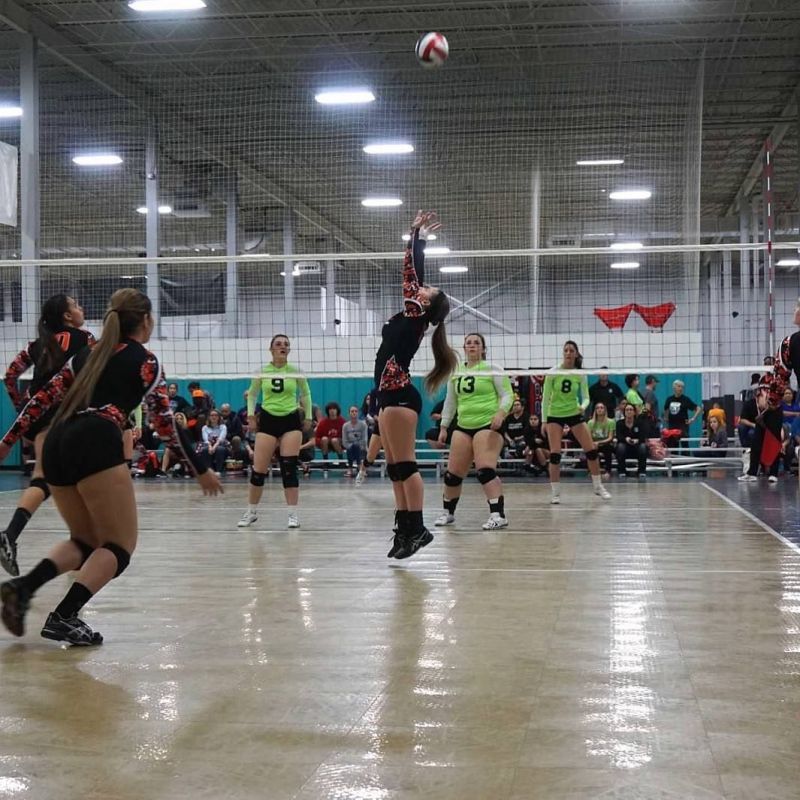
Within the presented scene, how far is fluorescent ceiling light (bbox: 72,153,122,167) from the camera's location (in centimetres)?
1994

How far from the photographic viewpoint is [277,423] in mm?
9539

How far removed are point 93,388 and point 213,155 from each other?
1660cm

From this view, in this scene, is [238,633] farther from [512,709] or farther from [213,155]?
[213,155]

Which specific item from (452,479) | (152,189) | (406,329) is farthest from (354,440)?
(406,329)

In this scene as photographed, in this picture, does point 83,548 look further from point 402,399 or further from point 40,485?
point 402,399

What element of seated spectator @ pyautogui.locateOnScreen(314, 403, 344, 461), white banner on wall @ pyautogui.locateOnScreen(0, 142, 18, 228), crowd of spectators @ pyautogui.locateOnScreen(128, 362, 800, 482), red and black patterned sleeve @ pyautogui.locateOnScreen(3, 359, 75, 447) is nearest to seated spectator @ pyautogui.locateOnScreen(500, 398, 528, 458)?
crowd of spectators @ pyautogui.locateOnScreen(128, 362, 800, 482)

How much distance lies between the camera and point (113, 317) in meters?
4.44

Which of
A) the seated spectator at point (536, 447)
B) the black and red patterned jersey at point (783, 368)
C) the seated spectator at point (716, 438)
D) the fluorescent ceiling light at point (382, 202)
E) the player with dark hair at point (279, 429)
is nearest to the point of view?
the black and red patterned jersey at point (783, 368)

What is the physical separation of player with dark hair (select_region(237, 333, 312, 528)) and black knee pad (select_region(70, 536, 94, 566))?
16.0ft

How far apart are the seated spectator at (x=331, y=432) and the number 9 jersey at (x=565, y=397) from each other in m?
8.35

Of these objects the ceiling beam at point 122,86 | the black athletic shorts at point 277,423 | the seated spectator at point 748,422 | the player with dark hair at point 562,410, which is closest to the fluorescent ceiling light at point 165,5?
the ceiling beam at point 122,86

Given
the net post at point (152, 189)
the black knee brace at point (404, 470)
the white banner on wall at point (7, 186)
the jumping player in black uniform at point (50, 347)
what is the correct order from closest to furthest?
the jumping player in black uniform at point (50, 347), the black knee brace at point (404, 470), the white banner on wall at point (7, 186), the net post at point (152, 189)

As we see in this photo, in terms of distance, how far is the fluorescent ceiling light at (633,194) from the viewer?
1995 centimetres

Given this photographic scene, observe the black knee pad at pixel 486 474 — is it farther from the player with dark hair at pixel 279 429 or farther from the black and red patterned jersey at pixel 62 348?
the black and red patterned jersey at pixel 62 348
